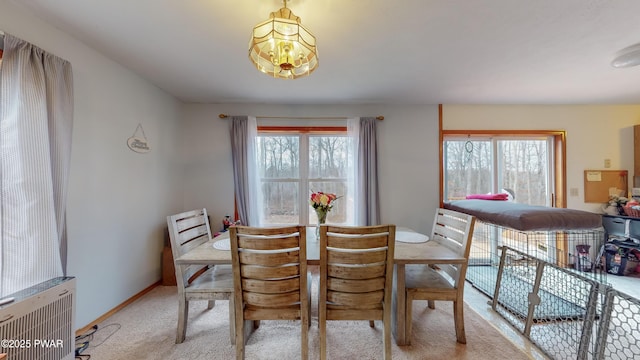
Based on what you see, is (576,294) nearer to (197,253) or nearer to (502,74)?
(502,74)

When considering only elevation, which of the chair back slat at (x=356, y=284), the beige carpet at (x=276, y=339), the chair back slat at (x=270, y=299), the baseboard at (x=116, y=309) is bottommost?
the beige carpet at (x=276, y=339)

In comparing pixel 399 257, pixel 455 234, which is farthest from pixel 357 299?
pixel 455 234

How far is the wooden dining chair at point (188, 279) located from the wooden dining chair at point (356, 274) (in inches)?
30.3

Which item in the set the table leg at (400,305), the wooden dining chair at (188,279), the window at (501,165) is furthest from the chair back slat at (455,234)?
the wooden dining chair at (188,279)

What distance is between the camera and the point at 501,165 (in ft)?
11.0

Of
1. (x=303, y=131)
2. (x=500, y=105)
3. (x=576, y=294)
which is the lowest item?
(x=576, y=294)

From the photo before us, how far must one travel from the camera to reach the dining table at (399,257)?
1527 mm

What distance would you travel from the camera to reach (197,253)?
1.62 m

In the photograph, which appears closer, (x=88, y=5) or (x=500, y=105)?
(x=88, y=5)

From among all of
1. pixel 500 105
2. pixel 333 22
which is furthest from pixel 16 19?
pixel 500 105

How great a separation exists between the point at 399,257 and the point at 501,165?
9.34 feet

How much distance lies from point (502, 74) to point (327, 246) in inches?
97.1

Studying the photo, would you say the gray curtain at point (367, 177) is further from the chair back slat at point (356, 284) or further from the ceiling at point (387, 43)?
the chair back slat at point (356, 284)

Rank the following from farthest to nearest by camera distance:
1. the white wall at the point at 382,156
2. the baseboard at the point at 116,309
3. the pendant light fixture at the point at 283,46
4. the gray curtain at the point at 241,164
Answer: the white wall at the point at 382,156
the gray curtain at the point at 241,164
the baseboard at the point at 116,309
the pendant light fixture at the point at 283,46
